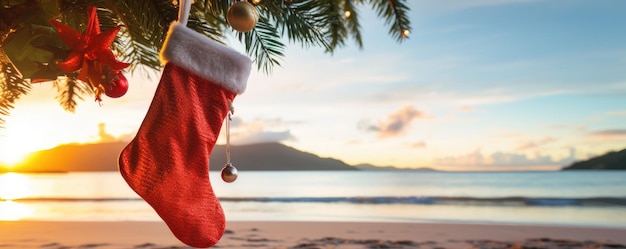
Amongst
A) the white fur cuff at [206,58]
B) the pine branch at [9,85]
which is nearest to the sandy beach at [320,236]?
the pine branch at [9,85]

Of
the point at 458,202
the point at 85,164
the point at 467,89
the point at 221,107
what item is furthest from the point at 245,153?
the point at 221,107

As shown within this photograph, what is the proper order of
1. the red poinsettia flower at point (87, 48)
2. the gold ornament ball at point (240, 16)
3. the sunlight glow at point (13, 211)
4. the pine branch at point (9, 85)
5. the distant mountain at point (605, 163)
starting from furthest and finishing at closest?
1. the distant mountain at point (605, 163)
2. the sunlight glow at point (13, 211)
3. the pine branch at point (9, 85)
4. the gold ornament ball at point (240, 16)
5. the red poinsettia flower at point (87, 48)

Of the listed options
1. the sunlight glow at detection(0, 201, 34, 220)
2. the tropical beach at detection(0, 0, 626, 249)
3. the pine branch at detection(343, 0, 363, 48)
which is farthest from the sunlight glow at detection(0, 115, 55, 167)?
the sunlight glow at detection(0, 201, 34, 220)

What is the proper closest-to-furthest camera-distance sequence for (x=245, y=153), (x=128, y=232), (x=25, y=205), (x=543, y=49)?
(x=128, y=232)
(x=543, y=49)
(x=25, y=205)
(x=245, y=153)

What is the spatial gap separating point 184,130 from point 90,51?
0.33 m

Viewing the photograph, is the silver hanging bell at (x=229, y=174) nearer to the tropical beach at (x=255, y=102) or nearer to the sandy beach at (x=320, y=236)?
Result: the tropical beach at (x=255, y=102)

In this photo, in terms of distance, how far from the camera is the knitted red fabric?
4.52 feet

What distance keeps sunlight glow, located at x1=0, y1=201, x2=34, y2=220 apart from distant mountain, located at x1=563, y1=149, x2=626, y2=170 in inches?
797

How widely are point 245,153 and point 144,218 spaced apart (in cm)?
1637

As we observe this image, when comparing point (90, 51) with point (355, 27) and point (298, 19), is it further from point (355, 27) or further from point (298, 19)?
point (355, 27)

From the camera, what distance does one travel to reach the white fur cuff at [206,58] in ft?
4.37

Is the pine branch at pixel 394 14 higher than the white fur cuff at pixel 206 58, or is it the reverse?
the pine branch at pixel 394 14

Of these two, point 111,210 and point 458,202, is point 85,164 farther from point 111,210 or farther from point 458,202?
point 458,202

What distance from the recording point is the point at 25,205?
9.77m
